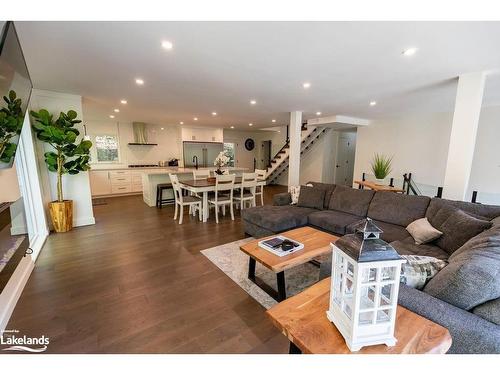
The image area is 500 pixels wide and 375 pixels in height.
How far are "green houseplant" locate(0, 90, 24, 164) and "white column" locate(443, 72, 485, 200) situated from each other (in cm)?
463

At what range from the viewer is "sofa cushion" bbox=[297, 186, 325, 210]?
12.8 feet

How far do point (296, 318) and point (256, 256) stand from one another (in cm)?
111

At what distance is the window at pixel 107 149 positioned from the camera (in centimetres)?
690

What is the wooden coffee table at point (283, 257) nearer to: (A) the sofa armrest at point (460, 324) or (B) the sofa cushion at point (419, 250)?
(B) the sofa cushion at point (419, 250)

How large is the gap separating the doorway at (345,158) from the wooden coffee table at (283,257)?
6719 millimetres

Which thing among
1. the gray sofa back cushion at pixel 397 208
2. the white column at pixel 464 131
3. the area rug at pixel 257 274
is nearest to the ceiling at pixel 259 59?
the white column at pixel 464 131

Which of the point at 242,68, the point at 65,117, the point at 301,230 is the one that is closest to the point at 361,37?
the point at 242,68

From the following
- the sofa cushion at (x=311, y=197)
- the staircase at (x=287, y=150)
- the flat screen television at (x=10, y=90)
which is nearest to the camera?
the flat screen television at (x=10, y=90)

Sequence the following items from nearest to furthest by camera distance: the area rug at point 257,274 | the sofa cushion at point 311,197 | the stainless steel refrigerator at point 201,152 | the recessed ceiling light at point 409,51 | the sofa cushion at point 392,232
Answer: the recessed ceiling light at point 409,51 → the area rug at point 257,274 → the sofa cushion at point 392,232 → the sofa cushion at point 311,197 → the stainless steel refrigerator at point 201,152

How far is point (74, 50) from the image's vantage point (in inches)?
84.6

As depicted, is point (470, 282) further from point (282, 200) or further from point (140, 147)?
point (140, 147)

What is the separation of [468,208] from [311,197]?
1997 millimetres
